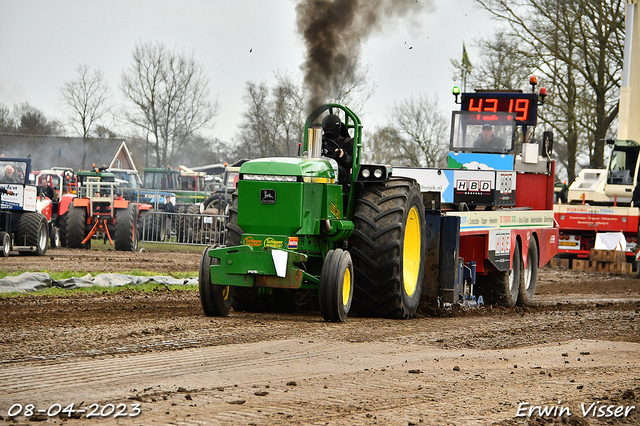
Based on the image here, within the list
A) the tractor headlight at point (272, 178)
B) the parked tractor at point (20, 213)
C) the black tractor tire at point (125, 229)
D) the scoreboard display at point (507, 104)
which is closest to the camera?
the tractor headlight at point (272, 178)

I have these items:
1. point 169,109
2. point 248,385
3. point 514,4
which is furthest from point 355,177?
point 169,109

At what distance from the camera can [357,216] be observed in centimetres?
906

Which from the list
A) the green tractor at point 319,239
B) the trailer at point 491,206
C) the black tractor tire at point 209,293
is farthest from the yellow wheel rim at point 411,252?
the black tractor tire at point 209,293

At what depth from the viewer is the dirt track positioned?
4770 mm

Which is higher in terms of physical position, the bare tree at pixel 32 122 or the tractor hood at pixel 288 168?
the bare tree at pixel 32 122

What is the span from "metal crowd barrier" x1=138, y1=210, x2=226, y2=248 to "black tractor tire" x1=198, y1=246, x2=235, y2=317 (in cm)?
1594

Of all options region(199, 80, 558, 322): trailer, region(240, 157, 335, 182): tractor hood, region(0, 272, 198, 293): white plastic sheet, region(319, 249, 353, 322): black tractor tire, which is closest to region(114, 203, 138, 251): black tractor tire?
region(0, 272, 198, 293): white plastic sheet

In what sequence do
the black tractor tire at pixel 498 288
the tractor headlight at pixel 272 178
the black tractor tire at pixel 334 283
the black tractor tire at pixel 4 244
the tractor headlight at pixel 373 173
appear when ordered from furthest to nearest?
1. the black tractor tire at pixel 4 244
2. the black tractor tire at pixel 498 288
3. the tractor headlight at pixel 373 173
4. the tractor headlight at pixel 272 178
5. the black tractor tire at pixel 334 283

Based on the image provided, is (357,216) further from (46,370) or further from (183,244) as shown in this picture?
(183,244)

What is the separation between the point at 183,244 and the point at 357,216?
16022 millimetres

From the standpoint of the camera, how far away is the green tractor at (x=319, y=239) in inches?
326

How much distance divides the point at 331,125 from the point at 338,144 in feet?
0.93

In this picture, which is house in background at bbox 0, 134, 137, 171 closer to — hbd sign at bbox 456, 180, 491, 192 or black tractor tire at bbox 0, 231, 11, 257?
black tractor tire at bbox 0, 231, 11, 257

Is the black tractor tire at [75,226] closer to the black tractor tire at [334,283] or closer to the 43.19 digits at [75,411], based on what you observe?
the black tractor tire at [334,283]
